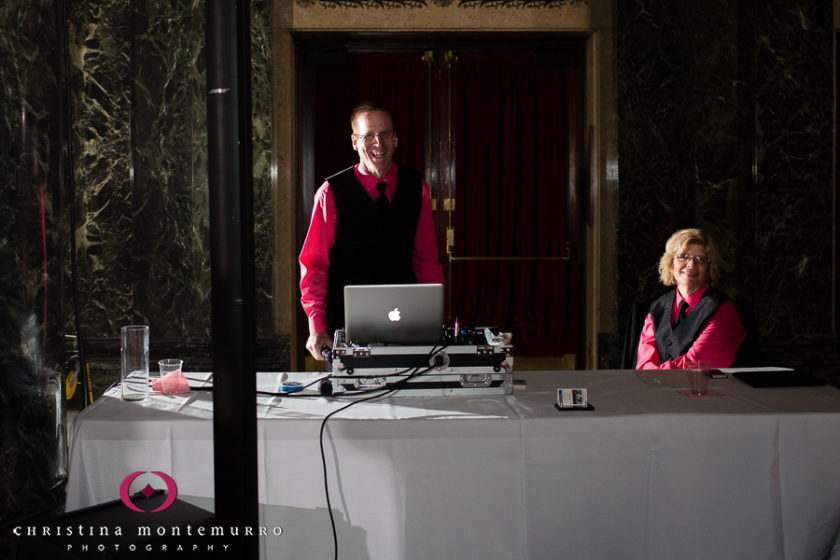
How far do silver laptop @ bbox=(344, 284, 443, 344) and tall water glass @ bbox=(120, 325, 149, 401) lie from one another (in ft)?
1.99

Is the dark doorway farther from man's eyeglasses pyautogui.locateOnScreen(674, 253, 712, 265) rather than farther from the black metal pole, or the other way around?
the black metal pole

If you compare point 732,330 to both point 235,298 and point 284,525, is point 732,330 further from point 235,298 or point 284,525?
point 235,298

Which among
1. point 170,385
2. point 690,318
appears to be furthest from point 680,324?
point 170,385

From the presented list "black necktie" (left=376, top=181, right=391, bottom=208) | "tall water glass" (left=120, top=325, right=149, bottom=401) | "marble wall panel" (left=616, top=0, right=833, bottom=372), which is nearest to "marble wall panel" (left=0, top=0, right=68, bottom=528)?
"tall water glass" (left=120, top=325, right=149, bottom=401)

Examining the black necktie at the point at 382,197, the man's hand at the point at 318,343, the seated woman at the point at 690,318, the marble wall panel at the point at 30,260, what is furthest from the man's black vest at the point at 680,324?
the marble wall panel at the point at 30,260

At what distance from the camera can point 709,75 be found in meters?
4.26

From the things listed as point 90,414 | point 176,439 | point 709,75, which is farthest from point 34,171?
point 709,75

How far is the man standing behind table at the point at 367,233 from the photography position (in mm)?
2922

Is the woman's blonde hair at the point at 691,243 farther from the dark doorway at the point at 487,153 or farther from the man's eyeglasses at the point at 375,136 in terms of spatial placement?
the dark doorway at the point at 487,153

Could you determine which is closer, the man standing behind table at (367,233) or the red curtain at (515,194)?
the man standing behind table at (367,233)

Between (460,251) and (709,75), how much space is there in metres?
1.80

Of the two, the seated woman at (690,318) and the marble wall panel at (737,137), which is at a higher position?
the marble wall panel at (737,137)

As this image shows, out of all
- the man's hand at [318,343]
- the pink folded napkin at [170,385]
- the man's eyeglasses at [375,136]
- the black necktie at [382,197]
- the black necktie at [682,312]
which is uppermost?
the man's eyeglasses at [375,136]

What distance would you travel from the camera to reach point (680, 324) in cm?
285
